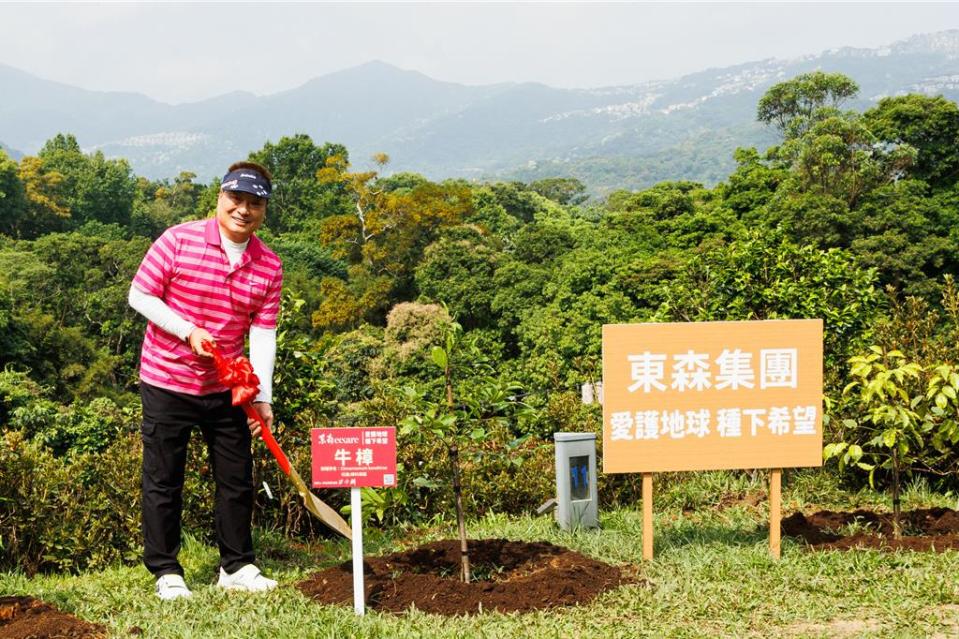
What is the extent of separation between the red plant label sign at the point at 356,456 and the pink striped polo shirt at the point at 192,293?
628 millimetres

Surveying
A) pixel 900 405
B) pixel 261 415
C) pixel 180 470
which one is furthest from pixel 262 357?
pixel 900 405

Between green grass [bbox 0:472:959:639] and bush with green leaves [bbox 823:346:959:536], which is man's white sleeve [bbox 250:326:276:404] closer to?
green grass [bbox 0:472:959:639]

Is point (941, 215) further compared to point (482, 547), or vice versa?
point (941, 215)

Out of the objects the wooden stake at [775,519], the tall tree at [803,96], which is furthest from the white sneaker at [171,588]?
the tall tree at [803,96]

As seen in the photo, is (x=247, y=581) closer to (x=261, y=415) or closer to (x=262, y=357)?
(x=261, y=415)

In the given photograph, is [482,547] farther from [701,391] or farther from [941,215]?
[941,215]

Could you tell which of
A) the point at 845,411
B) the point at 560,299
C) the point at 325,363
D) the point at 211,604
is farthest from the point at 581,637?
the point at 560,299

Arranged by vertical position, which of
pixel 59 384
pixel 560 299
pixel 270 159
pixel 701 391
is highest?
pixel 270 159

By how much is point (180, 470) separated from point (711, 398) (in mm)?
2503

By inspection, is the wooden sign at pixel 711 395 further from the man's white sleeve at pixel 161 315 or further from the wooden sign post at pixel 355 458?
the man's white sleeve at pixel 161 315

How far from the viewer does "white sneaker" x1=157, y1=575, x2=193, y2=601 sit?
3965mm

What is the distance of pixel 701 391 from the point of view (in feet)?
15.0

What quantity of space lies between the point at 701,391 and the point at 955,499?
7.67 feet

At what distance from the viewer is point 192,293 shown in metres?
4.04
